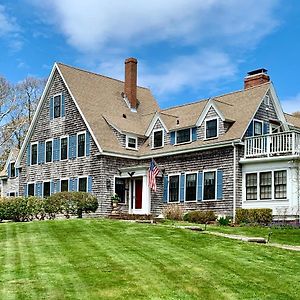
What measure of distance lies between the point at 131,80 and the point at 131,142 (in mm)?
5523

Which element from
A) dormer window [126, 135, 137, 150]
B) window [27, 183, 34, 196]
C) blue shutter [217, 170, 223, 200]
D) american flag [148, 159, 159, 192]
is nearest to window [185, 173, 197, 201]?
blue shutter [217, 170, 223, 200]

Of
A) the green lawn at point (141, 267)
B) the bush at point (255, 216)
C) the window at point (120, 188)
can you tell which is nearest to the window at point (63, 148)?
the window at point (120, 188)

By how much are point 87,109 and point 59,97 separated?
316 centimetres

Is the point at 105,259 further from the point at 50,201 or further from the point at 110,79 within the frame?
the point at 110,79

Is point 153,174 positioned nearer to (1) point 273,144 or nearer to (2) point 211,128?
(2) point 211,128

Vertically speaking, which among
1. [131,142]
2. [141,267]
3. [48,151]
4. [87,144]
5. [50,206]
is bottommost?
[141,267]

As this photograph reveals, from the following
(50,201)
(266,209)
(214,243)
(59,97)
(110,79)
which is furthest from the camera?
(110,79)

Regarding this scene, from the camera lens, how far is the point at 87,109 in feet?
110

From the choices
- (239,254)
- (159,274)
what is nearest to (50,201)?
(239,254)

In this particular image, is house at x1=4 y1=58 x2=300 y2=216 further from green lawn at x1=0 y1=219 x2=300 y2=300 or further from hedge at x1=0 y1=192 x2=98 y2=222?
green lawn at x1=0 y1=219 x2=300 y2=300

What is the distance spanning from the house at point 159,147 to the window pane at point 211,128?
53mm

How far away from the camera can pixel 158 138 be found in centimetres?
3256

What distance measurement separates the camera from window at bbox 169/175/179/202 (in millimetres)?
30344

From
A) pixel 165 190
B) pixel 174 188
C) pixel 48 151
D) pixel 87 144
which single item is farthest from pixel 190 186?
pixel 48 151
